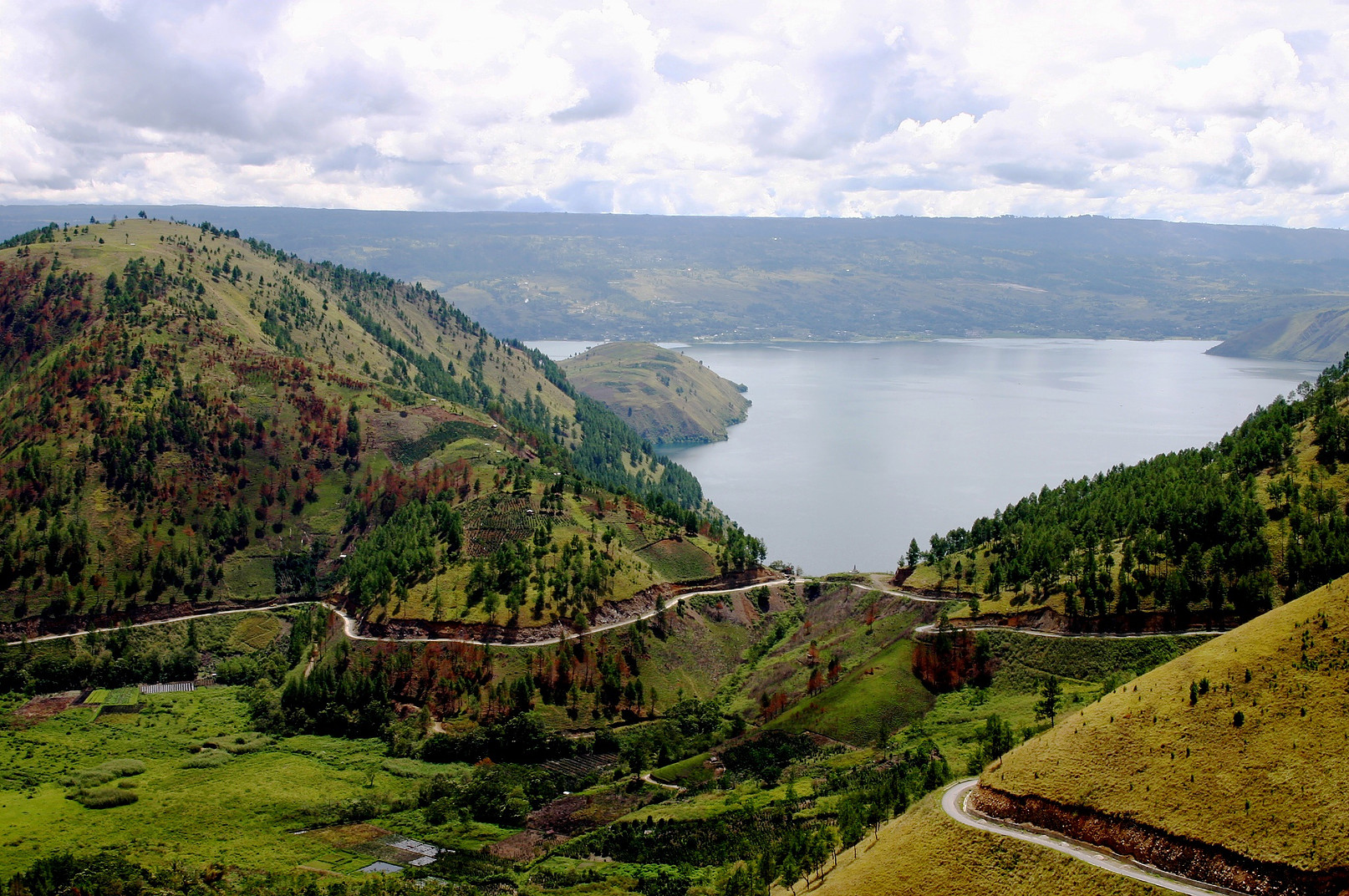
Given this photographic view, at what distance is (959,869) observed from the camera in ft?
204

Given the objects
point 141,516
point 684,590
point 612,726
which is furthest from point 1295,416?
point 141,516

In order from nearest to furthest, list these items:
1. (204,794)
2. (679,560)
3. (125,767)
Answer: (204,794) → (125,767) → (679,560)

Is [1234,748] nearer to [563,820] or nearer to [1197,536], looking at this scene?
[1197,536]

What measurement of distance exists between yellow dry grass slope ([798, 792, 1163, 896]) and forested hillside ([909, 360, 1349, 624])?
169 feet

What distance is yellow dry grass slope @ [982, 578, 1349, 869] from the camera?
57.2 m

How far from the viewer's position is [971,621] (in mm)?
118250

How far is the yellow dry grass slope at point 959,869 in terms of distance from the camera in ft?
192

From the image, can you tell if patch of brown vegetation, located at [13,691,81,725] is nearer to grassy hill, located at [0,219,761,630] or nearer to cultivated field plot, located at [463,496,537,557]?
grassy hill, located at [0,219,761,630]

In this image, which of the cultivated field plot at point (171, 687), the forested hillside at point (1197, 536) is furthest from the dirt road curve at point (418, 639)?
the forested hillside at point (1197, 536)

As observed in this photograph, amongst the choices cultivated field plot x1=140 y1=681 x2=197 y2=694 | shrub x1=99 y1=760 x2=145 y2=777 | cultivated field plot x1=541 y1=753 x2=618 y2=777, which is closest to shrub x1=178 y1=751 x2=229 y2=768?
shrub x1=99 y1=760 x2=145 y2=777

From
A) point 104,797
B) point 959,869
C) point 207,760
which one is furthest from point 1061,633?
point 104,797

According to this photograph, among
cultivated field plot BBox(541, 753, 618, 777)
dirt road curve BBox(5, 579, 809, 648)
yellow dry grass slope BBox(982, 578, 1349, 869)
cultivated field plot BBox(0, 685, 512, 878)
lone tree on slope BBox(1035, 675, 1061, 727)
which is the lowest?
cultivated field plot BBox(0, 685, 512, 878)

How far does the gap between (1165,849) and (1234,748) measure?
26.6 feet

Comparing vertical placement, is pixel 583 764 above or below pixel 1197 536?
below
